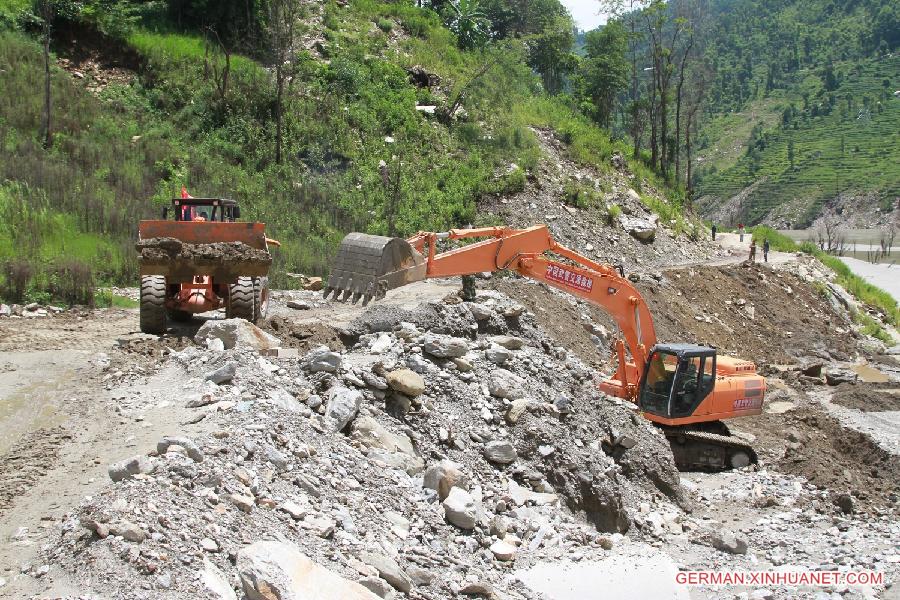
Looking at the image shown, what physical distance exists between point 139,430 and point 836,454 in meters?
11.6

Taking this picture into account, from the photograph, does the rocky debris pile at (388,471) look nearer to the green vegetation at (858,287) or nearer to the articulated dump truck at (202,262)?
the articulated dump truck at (202,262)

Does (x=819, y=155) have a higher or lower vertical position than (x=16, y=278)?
higher

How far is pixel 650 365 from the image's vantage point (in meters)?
13.0

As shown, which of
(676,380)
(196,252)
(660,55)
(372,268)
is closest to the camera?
(372,268)

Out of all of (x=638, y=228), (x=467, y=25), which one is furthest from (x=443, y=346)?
(x=467, y=25)

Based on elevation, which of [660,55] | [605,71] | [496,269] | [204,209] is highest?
[660,55]

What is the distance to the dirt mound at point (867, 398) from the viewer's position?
17.8m

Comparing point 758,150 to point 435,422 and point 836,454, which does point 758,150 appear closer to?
point 836,454

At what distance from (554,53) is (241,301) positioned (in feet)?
118

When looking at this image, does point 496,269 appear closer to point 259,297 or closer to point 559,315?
point 259,297

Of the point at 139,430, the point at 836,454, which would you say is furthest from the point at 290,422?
the point at 836,454

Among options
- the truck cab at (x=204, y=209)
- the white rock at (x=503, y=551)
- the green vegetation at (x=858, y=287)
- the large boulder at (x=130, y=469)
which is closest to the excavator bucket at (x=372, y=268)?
the truck cab at (x=204, y=209)

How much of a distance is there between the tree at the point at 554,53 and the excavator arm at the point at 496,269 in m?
33.2

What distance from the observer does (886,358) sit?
25109 mm
